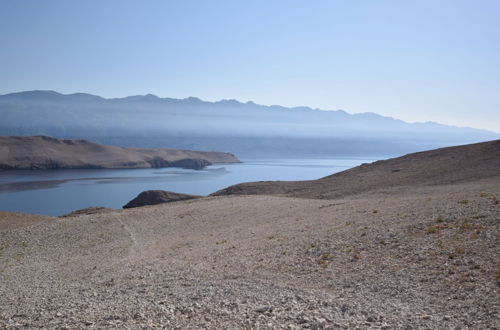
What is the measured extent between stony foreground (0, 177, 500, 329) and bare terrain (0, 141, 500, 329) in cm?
3

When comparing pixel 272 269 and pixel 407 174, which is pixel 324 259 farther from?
pixel 407 174

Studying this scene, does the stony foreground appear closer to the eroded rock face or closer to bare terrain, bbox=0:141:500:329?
bare terrain, bbox=0:141:500:329

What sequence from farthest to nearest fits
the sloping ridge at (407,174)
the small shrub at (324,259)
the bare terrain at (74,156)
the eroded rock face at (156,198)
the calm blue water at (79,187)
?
the bare terrain at (74,156)
the calm blue water at (79,187)
the eroded rock face at (156,198)
the sloping ridge at (407,174)
the small shrub at (324,259)

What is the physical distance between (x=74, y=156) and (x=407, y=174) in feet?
223

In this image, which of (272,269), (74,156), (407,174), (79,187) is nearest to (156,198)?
(407,174)

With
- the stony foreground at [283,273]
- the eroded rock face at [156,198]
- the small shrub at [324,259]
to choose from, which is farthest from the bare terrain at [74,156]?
the small shrub at [324,259]

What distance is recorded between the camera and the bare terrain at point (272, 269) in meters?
5.82

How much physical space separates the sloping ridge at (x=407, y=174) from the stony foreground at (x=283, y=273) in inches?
290

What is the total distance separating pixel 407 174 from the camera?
25062mm

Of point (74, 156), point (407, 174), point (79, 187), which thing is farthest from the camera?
point (74, 156)

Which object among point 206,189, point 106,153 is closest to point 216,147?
point 106,153

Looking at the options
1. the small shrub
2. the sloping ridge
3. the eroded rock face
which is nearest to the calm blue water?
the eroded rock face

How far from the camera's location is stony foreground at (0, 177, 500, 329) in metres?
5.79

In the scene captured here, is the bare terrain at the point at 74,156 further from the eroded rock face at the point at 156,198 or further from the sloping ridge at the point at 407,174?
the sloping ridge at the point at 407,174
